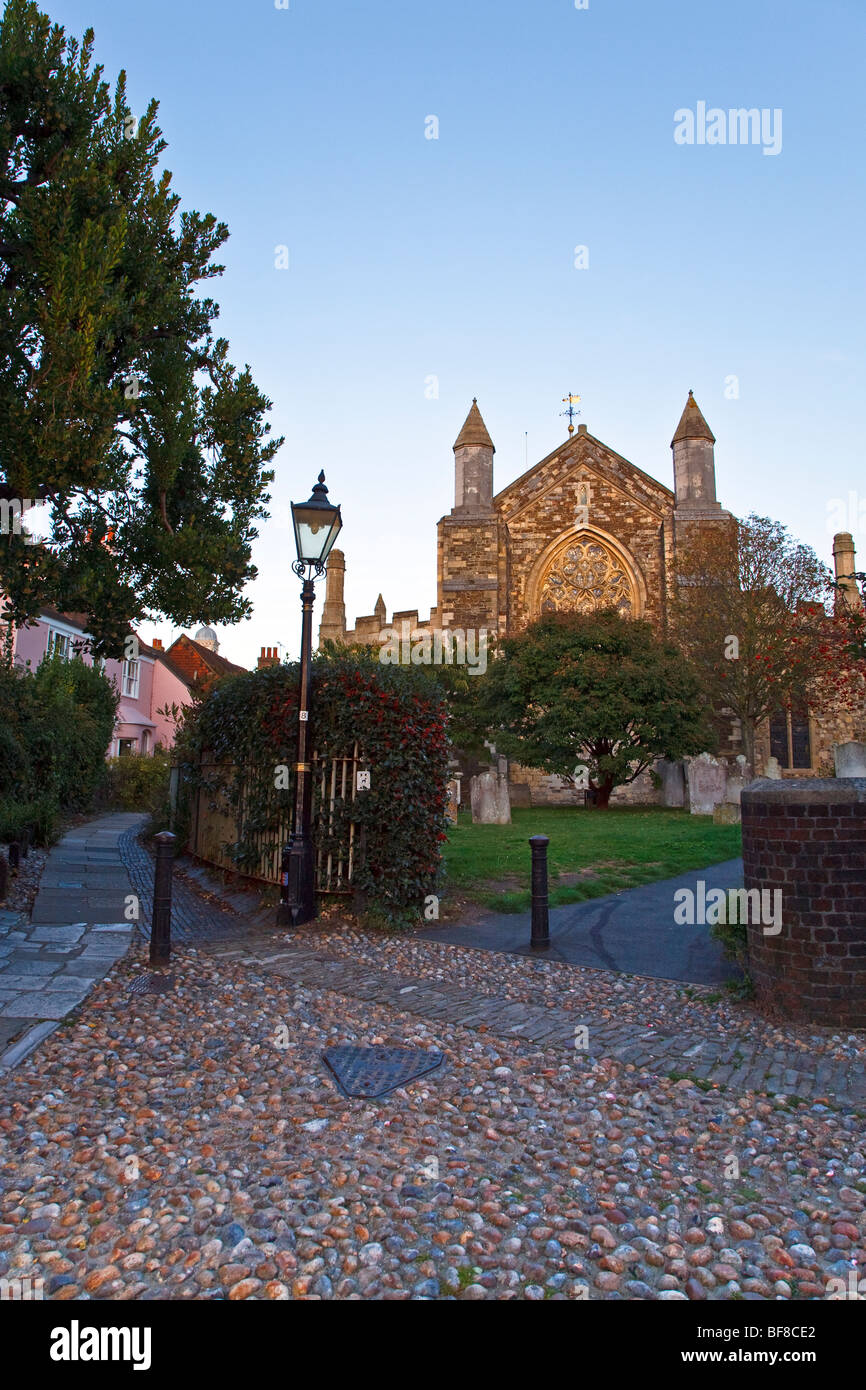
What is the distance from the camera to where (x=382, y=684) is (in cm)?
787

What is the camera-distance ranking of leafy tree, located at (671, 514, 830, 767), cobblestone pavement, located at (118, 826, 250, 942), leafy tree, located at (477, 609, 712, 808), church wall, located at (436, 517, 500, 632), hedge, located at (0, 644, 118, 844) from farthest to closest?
1. church wall, located at (436, 517, 500, 632)
2. leafy tree, located at (671, 514, 830, 767)
3. leafy tree, located at (477, 609, 712, 808)
4. hedge, located at (0, 644, 118, 844)
5. cobblestone pavement, located at (118, 826, 250, 942)

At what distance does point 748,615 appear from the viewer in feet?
83.6

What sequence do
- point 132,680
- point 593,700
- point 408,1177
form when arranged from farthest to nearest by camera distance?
1. point 132,680
2. point 593,700
3. point 408,1177

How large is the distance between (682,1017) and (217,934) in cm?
423

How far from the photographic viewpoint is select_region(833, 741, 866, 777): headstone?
200 inches

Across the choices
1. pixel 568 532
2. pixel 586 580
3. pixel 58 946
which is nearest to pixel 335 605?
pixel 568 532

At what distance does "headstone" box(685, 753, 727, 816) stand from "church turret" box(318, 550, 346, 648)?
637 inches

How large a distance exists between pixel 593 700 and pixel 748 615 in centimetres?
770

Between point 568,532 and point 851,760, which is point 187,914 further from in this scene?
point 568,532

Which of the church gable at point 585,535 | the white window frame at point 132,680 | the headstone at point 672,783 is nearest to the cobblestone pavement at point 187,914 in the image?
the headstone at point 672,783

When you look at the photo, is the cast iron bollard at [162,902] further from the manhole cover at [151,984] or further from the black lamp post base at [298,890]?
the black lamp post base at [298,890]

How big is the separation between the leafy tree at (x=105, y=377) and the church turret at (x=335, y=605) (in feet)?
82.3

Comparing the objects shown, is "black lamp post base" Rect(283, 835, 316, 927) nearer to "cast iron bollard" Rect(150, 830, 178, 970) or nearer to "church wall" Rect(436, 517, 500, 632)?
"cast iron bollard" Rect(150, 830, 178, 970)

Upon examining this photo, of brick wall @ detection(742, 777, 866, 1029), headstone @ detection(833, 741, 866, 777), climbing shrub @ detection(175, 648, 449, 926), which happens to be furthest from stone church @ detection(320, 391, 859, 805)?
brick wall @ detection(742, 777, 866, 1029)
